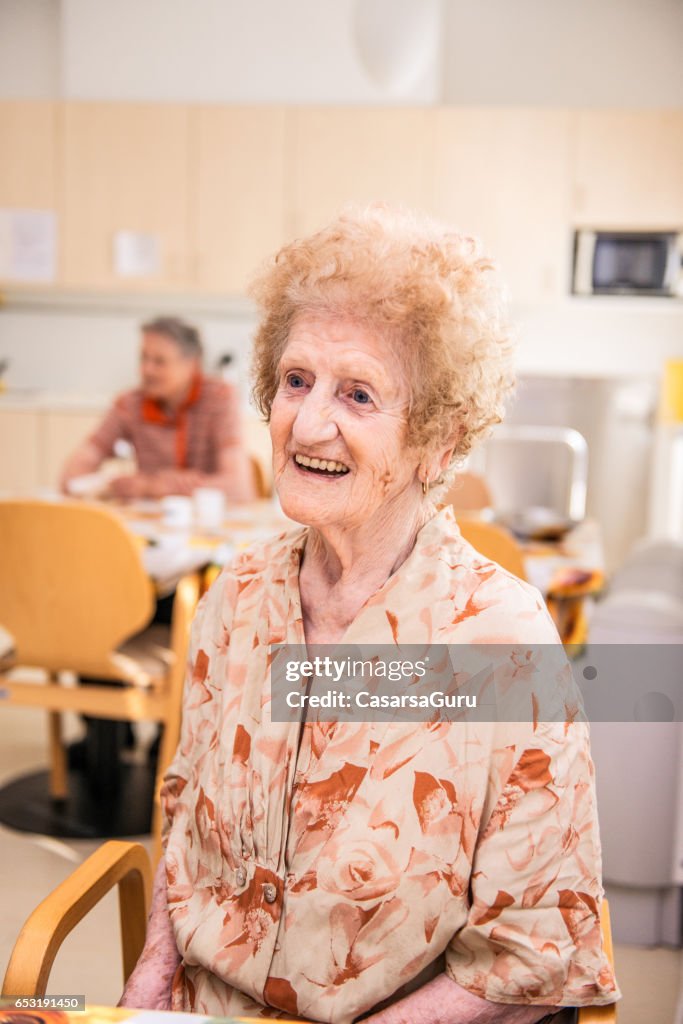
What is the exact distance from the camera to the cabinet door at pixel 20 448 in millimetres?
5141

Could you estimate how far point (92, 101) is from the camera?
5234 millimetres

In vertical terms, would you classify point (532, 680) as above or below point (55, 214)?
below

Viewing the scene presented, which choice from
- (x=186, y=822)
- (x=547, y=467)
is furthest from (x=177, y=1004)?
(x=547, y=467)

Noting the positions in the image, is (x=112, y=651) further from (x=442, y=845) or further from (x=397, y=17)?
(x=397, y=17)

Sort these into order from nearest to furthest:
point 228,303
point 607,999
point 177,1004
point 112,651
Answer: point 607,999 → point 177,1004 → point 112,651 → point 228,303

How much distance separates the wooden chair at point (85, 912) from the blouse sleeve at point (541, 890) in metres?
0.04

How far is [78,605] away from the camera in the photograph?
2.20m

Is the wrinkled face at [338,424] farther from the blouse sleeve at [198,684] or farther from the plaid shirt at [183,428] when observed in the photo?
the plaid shirt at [183,428]

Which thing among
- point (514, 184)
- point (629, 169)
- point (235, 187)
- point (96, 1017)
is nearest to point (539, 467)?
point (514, 184)

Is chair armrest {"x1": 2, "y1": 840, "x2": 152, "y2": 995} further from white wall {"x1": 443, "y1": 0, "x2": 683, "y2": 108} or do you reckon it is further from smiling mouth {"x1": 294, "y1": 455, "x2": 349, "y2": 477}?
white wall {"x1": 443, "y1": 0, "x2": 683, "y2": 108}

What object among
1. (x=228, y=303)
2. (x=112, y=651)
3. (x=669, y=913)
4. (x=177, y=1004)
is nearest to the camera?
(x=177, y=1004)

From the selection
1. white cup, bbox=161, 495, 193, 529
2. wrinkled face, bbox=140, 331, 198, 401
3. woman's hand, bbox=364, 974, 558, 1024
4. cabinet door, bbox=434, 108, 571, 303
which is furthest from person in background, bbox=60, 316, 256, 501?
cabinet door, bbox=434, 108, 571, 303

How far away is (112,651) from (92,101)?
151 inches

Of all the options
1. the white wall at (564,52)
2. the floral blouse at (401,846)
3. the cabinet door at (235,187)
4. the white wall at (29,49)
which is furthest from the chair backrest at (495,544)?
the white wall at (29,49)
